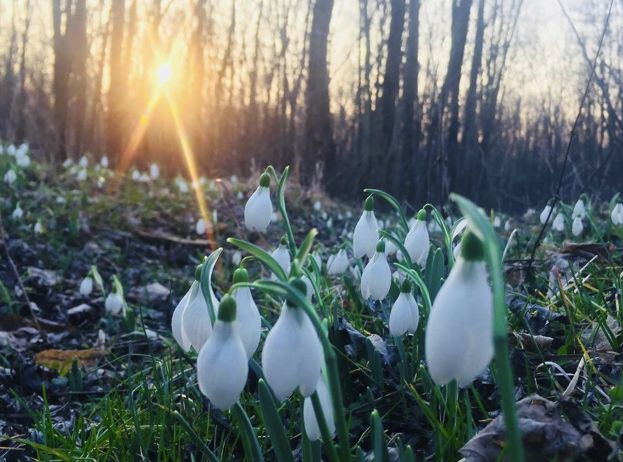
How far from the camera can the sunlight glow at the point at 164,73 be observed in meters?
14.8

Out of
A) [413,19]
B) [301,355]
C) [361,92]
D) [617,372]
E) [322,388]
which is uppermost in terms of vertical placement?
[413,19]

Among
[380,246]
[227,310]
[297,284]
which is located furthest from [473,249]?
[380,246]

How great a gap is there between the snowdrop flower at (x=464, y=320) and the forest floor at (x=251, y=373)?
0.42 metres

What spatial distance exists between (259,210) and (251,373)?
1.84ft

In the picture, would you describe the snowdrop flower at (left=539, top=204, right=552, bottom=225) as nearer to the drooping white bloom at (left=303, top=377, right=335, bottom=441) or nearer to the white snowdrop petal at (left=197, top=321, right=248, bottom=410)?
the drooping white bloom at (left=303, top=377, right=335, bottom=441)

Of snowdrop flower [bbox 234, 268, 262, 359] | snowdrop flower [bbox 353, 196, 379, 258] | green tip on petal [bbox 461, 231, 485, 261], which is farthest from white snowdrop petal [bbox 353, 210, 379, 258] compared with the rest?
green tip on petal [bbox 461, 231, 485, 261]

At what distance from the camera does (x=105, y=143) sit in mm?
13656

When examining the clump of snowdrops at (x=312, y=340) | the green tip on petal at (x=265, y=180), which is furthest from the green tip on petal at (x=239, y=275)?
the green tip on petal at (x=265, y=180)

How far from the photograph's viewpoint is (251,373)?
2027 millimetres

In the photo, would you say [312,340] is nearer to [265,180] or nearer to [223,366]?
[223,366]

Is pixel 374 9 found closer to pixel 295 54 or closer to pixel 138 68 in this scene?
pixel 295 54

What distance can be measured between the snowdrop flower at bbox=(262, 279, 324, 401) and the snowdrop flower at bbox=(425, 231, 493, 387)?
190 millimetres

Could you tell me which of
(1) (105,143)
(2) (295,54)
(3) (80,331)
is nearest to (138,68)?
(1) (105,143)

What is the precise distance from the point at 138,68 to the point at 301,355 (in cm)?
1455
